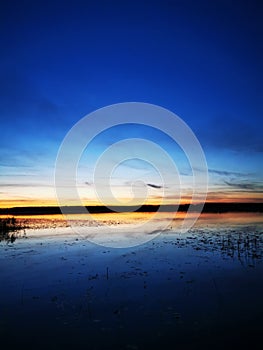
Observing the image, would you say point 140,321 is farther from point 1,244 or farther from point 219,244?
point 1,244

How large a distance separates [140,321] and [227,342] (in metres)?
2.12

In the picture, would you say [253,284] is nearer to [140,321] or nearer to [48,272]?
[140,321]

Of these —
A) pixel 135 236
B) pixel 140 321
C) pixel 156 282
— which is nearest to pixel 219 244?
pixel 135 236

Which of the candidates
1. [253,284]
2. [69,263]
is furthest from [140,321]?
[69,263]

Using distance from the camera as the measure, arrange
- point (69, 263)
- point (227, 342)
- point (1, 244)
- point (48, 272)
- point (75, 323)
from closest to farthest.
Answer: point (227, 342)
point (75, 323)
point (48, 272)
point (69, 263)
point (1, 244)

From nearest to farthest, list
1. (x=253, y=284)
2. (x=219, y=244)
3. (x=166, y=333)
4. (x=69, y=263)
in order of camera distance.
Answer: (x=166, y=333)
(x=253, y=284)
(x=69, y=263)
(x=219, y=244)

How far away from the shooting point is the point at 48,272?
38.3 ft

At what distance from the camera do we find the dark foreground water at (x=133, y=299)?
623cm

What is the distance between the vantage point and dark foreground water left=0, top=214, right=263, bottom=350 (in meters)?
6.23

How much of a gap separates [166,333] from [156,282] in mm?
3738

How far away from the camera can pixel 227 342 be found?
19.5 ft

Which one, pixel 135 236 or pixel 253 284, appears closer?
pixel 253 284

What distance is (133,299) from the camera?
8500 millimetres

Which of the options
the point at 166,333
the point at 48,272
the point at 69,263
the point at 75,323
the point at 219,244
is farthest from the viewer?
the point at 219,244
